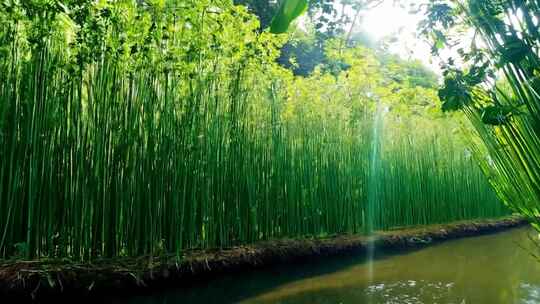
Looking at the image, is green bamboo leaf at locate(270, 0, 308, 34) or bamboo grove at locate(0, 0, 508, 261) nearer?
green bamboo leaf at locate(270, 0, 308, 34)

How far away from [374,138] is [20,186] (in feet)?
8.96

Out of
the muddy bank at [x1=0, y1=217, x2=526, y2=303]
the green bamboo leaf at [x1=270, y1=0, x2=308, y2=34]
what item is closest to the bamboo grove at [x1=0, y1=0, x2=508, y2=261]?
the muddy bank at [x1=0, y1=217, x2=526, y2=303]

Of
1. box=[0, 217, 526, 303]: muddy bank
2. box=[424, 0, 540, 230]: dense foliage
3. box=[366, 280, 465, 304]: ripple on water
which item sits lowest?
box=[366, 280, 465, 304]: ripple on water

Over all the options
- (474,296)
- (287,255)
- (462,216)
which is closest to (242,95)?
(287,255)

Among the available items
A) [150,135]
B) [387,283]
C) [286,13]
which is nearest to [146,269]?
[150,135]

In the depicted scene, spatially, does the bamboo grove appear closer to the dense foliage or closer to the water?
the water

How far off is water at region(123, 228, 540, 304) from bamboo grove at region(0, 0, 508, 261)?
0.31 meters

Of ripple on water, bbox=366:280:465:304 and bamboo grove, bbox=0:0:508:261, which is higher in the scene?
bamboo grove, bbox=0:0:508:261

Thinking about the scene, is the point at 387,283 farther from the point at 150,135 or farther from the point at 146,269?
the point at 150,135

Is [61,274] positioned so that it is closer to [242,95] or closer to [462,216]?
[242,95]

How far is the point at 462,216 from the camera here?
4660 mm

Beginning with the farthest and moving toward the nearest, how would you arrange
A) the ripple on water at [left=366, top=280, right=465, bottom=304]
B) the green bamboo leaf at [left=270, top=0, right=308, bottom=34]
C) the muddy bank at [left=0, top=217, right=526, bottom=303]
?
1. the ripple on water at [left=366, top=280, right=465, bottom=304]
2. the muddy bank at [left=0, top=217, right=526, bottom=303]
3. the green bamboo leaf at [left=270, top=0, right=308, bottom=34]

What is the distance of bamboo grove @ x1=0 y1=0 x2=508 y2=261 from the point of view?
1.77m

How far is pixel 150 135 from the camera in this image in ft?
6.82
